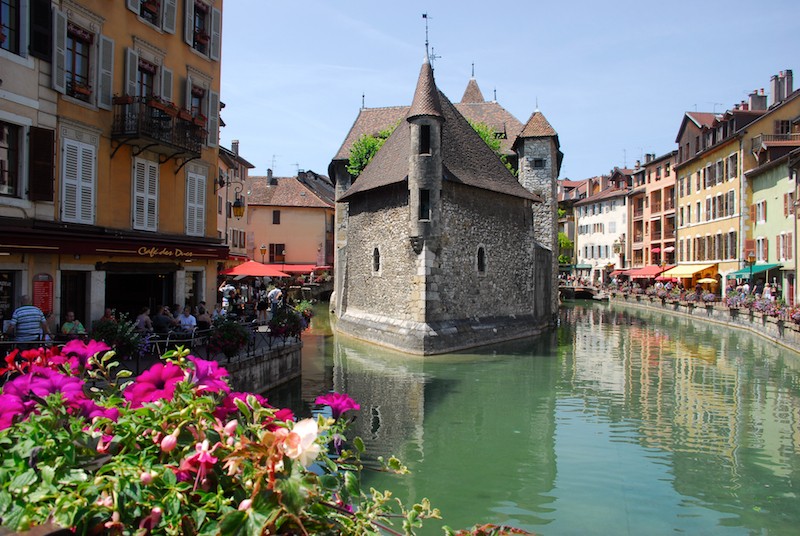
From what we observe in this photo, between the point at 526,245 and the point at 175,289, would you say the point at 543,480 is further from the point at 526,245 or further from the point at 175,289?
the point at 526,245

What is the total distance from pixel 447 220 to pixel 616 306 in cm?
2946

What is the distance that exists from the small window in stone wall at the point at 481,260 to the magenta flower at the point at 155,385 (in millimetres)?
21538

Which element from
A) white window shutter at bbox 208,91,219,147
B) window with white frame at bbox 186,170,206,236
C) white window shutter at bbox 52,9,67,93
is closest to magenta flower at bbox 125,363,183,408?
white window shutter at bbox 52,9,67,93

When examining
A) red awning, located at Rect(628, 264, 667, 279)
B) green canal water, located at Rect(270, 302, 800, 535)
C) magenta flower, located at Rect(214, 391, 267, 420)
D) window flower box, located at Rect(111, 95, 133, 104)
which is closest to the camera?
magenta flower, located at Rect(214, 391, 267, 420)

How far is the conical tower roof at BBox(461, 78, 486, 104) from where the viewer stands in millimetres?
44844

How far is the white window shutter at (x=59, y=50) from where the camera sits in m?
12.2

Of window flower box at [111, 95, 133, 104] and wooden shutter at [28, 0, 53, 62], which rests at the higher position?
wooden shutter at [28, 0, 53, 62]

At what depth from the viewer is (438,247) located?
70.9ft

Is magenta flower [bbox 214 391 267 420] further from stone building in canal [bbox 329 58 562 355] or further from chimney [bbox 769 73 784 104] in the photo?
chimney [bbox 769 73 784 104]

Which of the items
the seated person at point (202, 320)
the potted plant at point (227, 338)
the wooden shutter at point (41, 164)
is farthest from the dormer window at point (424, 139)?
the wooden shutter at point (41, 164)

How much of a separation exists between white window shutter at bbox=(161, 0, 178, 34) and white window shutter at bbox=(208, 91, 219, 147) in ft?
6.87

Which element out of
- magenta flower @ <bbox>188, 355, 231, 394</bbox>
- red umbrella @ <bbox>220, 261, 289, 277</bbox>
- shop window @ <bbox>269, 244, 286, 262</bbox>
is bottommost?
magenta flower @ <bbox>188, 355, 231, 394</bbox>

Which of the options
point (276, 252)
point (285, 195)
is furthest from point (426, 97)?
point (285, 195)

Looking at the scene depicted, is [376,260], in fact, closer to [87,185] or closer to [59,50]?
[87,185]
